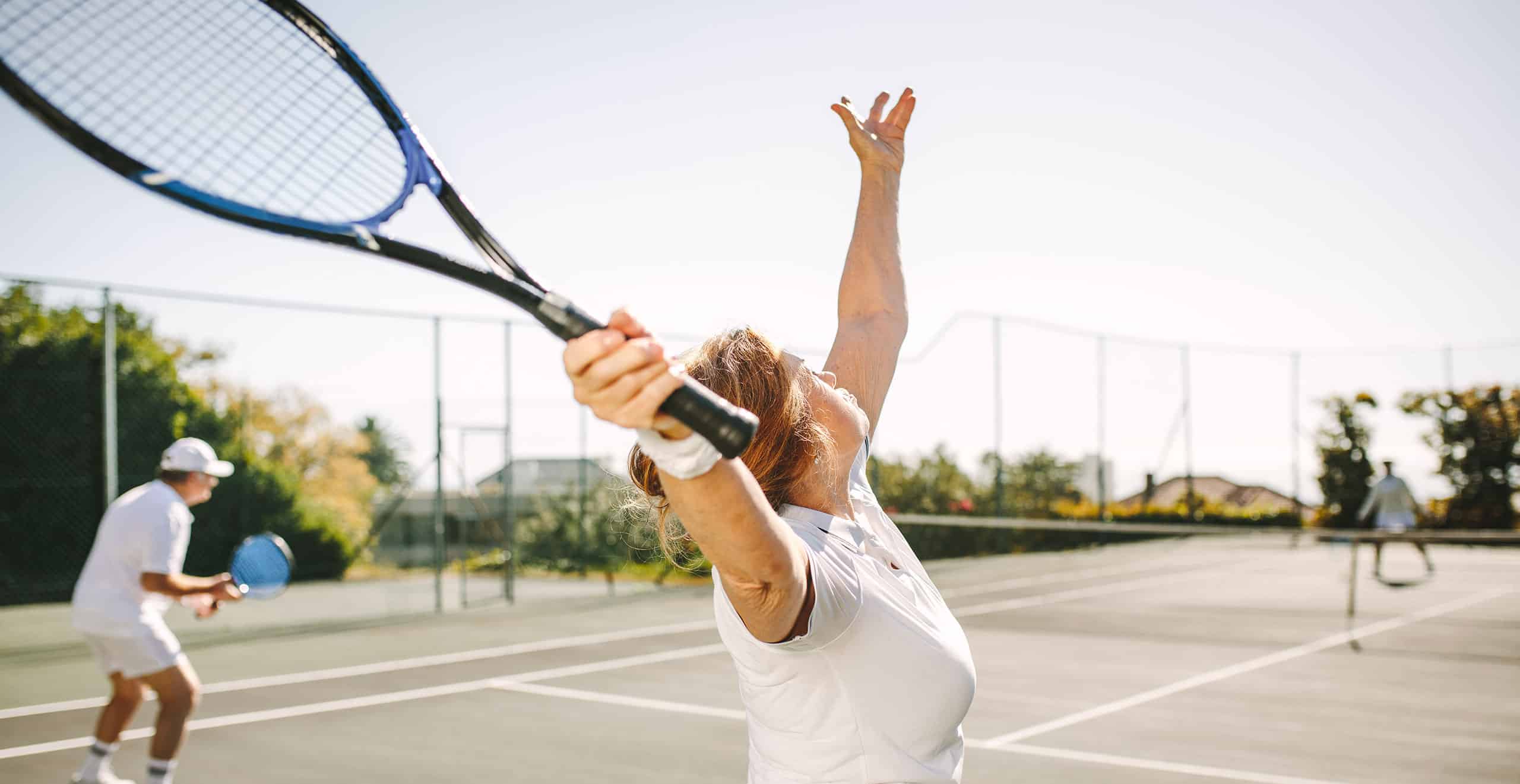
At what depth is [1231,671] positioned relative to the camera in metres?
8.16

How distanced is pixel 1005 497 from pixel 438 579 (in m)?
9.71

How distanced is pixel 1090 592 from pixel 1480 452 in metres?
11.1

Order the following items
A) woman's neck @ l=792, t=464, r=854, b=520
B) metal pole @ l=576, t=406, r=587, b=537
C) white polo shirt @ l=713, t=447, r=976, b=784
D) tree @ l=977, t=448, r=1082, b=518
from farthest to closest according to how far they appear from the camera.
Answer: tree @ l=977, t=448, r=1082, b=518 < metal pole @ l=576, t=406, r=587, b=537 < woman's neck @ l=792, t=464, r=854, b=520 < white polo shirt @ l=713, t=447, r=976, b=784

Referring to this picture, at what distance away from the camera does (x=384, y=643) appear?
400 inches

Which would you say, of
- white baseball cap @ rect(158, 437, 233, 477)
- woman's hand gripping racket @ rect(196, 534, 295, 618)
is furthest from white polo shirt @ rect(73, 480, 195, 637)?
woman's hand gripping racket @ rect(196, 534, 295, 618)

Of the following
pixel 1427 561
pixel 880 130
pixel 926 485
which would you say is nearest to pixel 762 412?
pixel 880 130

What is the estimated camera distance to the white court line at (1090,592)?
12.1 metres

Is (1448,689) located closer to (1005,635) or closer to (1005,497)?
→ (1005,635)

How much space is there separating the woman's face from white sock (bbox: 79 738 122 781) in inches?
181

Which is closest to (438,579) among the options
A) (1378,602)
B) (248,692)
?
(248,692)

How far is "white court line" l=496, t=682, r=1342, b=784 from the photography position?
534 cm

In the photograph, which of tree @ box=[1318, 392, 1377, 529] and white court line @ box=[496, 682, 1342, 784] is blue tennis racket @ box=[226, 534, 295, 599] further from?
tree @ box=[1318, 392, 1377, 529]

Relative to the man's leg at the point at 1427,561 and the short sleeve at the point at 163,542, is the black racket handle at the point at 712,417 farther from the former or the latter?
the man's leg at the point at 1427,561

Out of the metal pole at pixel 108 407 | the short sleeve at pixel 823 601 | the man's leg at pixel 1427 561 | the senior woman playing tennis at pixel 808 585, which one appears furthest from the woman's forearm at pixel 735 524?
the man's leg at pixel 1427 561
